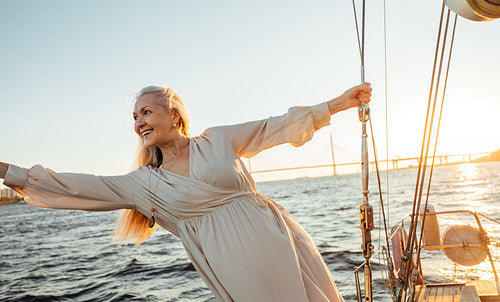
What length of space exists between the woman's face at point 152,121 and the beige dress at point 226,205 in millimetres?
113

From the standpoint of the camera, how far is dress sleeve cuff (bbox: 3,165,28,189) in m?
1.62

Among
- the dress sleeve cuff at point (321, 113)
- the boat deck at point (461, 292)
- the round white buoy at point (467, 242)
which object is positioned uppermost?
the dress sleeve cuff at point (321, 113)

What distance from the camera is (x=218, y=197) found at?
1606mm

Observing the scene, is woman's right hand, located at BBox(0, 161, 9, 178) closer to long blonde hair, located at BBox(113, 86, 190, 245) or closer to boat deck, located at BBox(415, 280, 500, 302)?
long blonde hair, located at BBox(113, 86, 190, 245)

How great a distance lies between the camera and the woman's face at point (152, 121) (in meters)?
1.70

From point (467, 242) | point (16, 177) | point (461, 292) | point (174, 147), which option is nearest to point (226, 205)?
point (174, 147)

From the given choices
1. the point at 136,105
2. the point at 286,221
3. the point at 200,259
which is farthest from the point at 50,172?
the point at 286,221

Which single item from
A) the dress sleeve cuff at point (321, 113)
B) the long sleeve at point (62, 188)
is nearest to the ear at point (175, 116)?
the long sleeve at point (62, 188)

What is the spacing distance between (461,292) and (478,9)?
2.55 meters

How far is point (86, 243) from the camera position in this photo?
13898mm

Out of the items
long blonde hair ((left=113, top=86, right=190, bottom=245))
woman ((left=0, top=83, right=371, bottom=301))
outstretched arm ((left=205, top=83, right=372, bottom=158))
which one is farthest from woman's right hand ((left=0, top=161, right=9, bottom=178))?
outstretched arm ((left=205, top=83, right=372, bottom=158))

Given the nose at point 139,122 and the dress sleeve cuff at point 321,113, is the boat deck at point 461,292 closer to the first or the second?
the dress sleeve cuff at point 321,113

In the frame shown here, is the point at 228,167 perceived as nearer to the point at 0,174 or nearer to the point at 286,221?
the point at 286,221

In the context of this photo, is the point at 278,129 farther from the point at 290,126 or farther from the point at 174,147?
the point at 174,147
